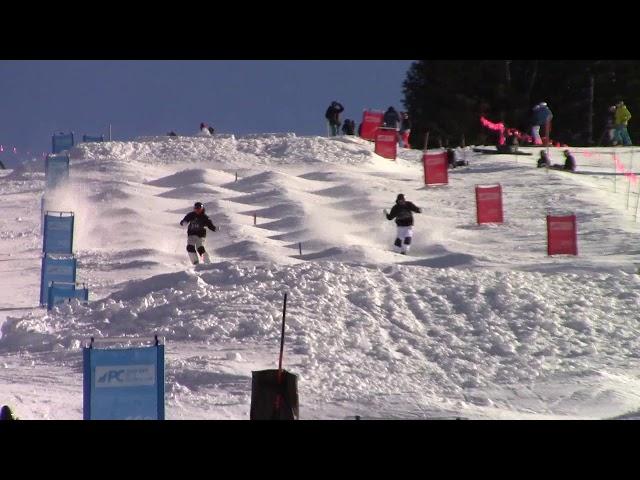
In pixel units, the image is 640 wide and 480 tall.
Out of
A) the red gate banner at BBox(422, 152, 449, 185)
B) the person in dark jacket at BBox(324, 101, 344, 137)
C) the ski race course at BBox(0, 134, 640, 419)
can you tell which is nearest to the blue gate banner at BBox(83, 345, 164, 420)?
the ski race course at BBox(0, 134, 640, 419)

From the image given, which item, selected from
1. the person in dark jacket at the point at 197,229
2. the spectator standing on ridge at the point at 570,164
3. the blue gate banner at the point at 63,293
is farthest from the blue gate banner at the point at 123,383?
the spectator standing on ridge at the point at 570,164

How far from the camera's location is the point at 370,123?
115ft

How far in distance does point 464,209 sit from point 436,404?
46.2 ft

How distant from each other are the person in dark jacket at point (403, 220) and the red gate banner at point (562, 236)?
2291mm

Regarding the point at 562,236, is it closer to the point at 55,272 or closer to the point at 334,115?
the point at 55,272

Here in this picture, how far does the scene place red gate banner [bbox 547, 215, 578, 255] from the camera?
1928 cm

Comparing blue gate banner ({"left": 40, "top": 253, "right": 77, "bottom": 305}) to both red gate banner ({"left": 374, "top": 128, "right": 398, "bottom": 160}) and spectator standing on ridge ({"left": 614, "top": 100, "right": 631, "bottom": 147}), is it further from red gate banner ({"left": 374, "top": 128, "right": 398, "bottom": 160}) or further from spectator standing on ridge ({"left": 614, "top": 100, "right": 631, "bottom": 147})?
spectator standing on ridge ({"left": 614, "top": 100, "right": 631, "bottom": 147})

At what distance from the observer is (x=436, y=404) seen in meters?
11.9

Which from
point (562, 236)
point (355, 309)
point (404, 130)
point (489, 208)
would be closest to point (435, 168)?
point (489, 208)

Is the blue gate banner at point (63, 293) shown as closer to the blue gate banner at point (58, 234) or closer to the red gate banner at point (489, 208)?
the blue gate banner at point (58, 234)

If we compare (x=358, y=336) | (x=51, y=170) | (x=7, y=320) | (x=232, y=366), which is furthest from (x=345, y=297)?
(x=51, y=170)
